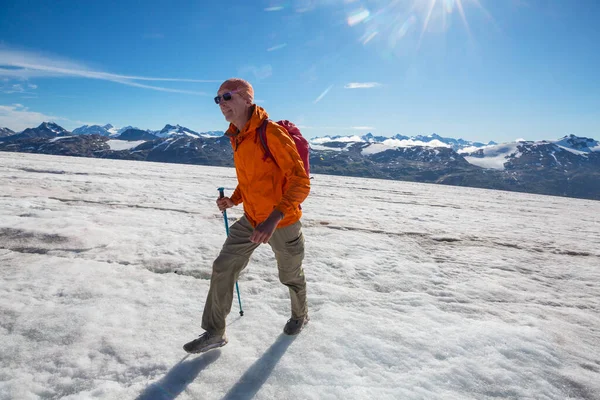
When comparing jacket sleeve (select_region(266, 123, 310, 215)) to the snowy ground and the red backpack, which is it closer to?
the red backpack

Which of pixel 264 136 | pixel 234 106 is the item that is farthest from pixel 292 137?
pixel 234 106

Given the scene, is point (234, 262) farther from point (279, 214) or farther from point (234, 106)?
point (234, 106)

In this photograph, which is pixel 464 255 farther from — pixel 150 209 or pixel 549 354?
pixel 150 209

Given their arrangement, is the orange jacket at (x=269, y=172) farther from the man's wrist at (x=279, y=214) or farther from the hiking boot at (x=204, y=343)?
the hiking boot at (x=204, y=343)

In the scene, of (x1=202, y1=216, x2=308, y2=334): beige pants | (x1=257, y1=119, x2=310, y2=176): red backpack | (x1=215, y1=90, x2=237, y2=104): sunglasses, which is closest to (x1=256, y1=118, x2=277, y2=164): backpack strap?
(x1=257, y1=119, x2=310, y2=176): red backpack

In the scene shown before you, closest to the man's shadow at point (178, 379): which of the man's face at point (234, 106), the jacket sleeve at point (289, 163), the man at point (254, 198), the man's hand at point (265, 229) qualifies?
the man at point (254, 198)

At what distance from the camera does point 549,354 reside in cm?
332

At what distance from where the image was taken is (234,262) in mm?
3094

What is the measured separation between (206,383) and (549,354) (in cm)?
361

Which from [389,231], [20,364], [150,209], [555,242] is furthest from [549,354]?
[150,209]

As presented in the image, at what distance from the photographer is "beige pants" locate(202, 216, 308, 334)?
10.0 feet

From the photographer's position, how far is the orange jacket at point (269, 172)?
109 inches

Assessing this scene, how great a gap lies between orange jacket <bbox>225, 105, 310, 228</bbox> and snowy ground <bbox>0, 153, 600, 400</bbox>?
1518 millimetres

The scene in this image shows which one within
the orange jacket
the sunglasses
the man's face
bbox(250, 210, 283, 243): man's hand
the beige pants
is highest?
the sunglasses
